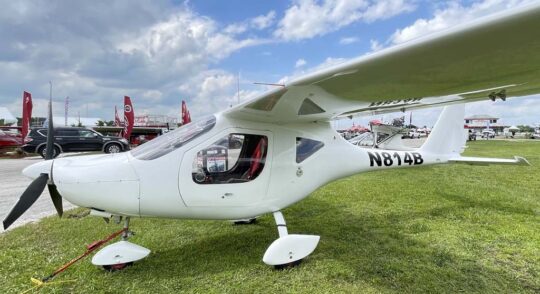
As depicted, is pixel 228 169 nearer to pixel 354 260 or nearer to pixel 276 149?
pixel 276 149

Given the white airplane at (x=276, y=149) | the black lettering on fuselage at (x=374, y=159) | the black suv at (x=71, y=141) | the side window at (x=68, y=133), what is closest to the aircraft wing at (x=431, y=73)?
the white airplane at (x=276, y=149)

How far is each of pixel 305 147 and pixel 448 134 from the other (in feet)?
11.6

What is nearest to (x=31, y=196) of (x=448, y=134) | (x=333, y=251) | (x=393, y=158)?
(x=333, y=251)

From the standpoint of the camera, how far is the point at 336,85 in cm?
295

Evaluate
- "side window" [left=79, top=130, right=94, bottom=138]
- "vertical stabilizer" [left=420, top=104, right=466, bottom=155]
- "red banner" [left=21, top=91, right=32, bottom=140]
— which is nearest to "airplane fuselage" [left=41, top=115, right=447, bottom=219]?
"vertical stabilizer" [left=420, top=104, right=466, bottom=155]

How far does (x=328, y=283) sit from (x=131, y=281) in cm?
211

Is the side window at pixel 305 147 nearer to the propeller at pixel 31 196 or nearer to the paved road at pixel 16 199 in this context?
the propeller at pixel 31 196

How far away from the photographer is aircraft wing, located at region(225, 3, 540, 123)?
1848 millimetres

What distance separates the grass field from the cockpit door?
835 millimetres

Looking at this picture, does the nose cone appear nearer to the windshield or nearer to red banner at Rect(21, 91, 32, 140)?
the windshield

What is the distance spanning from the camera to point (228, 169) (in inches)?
150

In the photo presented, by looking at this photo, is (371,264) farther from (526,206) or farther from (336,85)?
(526,206)

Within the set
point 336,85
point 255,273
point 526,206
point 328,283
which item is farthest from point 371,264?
point 526,206

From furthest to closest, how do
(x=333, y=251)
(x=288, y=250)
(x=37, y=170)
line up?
(x=333, y=251) → (x=288, y=250) → (x=37, y=170)
